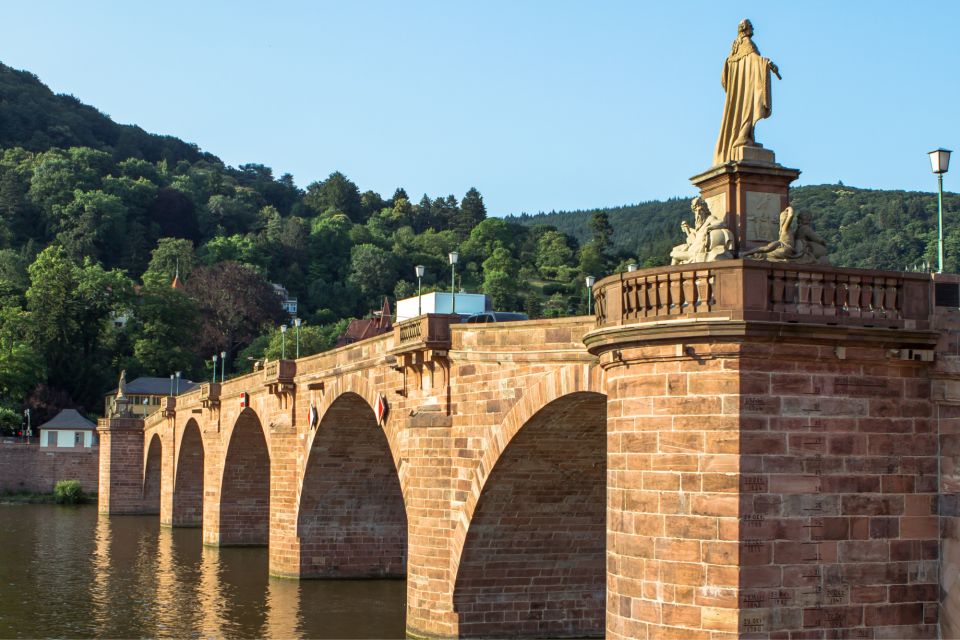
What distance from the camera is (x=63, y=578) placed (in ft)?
130

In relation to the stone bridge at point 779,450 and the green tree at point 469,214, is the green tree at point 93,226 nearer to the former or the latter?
the green tree at point 469,214

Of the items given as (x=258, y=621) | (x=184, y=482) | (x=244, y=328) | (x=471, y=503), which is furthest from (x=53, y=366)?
(x=471, y=503)

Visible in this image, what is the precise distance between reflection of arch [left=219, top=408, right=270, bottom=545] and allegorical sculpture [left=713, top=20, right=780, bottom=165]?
3390 cm

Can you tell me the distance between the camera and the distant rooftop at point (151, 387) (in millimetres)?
89750

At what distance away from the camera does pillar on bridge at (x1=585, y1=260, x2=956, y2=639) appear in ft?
51.6

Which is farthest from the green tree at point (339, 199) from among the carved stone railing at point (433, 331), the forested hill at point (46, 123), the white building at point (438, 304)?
the carved stone railing at point (433, 331)

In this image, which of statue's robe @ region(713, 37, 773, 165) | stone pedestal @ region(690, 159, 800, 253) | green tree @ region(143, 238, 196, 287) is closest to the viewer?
stone pedestal @ region(690, 159, 800, 253)

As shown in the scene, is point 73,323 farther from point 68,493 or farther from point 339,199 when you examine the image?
point 339,199

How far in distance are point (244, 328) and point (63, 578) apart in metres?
78.4

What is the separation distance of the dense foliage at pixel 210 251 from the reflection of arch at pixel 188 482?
3219 cm

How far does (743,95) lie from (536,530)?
10.9m

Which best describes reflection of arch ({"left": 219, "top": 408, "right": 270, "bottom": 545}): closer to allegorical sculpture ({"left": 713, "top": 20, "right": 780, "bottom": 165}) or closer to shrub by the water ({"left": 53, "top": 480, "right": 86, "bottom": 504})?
allegorical sculpture ({"left": 713, "top": 20, "right": 780, "bottom": 165})

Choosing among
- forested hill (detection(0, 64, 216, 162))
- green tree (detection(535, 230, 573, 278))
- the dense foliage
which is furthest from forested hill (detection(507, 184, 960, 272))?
forested hill (detection(0, 64, 216, 162))

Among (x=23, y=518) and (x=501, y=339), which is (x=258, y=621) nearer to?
(x=501, y=339)
